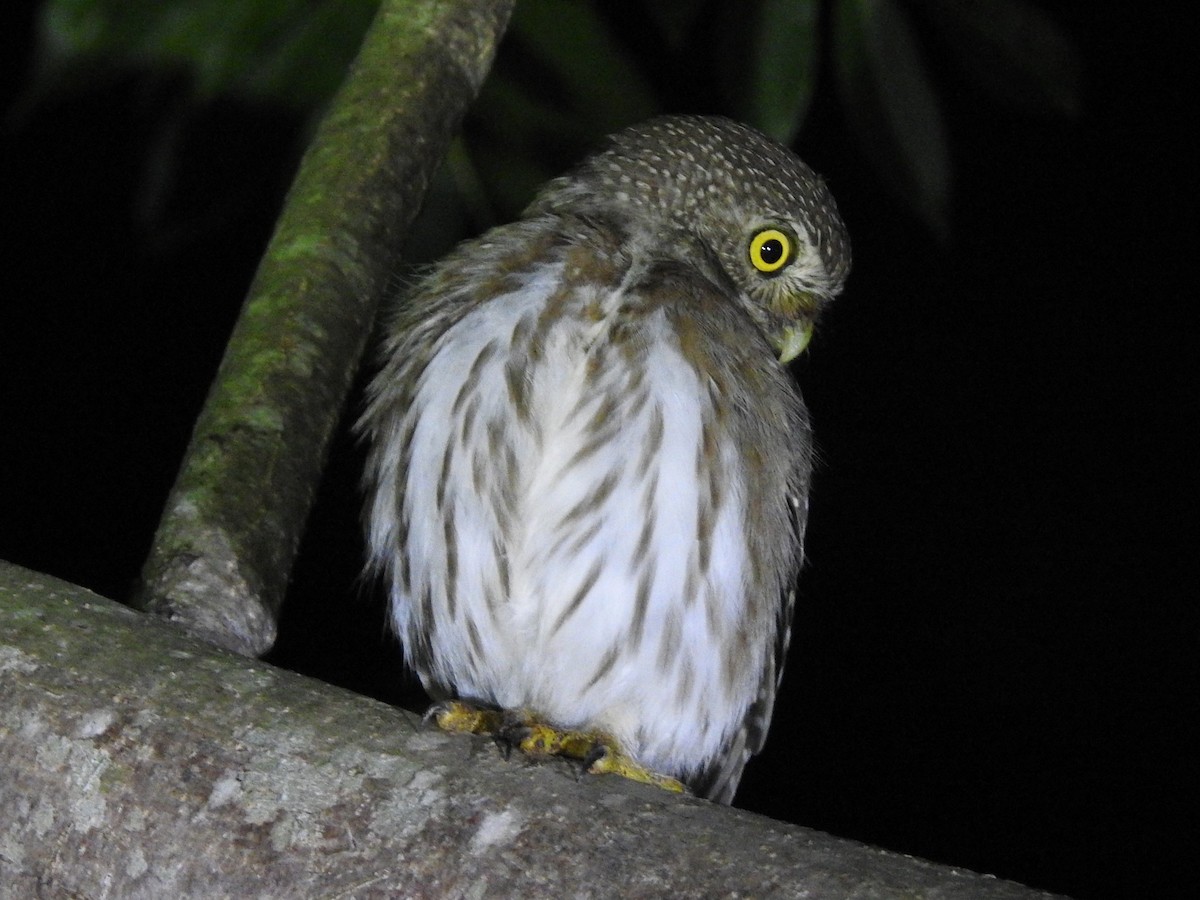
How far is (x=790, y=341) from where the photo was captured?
2490 mm

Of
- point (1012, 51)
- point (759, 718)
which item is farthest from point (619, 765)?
point (1012, 51)

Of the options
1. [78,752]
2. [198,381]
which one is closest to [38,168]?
[198,381]

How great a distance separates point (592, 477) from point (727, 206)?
0.65 m

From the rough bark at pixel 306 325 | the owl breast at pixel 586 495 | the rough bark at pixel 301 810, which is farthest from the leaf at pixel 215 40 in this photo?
the rough bark at pixel 301 810

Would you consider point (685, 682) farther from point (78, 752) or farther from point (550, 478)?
point (78, 752)

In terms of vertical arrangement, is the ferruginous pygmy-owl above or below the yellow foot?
above

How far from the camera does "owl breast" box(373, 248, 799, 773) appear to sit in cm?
192

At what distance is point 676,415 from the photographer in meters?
1.92

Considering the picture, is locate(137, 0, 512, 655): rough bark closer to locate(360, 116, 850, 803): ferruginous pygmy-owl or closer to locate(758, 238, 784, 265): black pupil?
locate(360, 116, 850, 803): ferruginous pygmy-owl

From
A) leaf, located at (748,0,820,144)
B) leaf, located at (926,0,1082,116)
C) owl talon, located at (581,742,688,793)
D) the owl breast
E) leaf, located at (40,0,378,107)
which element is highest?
leaf, located at (926,0,1082,116)

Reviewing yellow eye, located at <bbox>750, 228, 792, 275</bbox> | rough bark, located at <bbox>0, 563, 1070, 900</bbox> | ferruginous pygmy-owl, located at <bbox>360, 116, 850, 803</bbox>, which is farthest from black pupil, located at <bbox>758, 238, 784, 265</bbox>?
rough bark, located at <bbox>0, 563, 1070, 900</bbox>

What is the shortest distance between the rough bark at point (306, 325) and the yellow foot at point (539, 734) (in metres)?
0.22

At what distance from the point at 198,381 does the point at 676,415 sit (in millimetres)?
2479

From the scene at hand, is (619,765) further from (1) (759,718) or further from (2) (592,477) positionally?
(1) (759,718)
